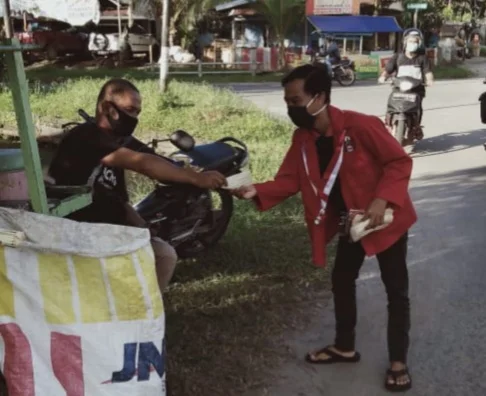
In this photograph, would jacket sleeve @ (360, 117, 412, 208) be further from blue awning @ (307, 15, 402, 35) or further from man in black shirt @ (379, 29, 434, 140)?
blue awning @ (307, 15, 402, 35)

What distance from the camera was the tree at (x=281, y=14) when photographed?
26375mm

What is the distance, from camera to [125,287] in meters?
2.57

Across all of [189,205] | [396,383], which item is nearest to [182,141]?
[189,205]

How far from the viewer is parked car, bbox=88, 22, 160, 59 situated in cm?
2806

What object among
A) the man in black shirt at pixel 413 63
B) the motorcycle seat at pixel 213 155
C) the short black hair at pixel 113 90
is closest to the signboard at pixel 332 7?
the man in black shirt at pixel 413 63

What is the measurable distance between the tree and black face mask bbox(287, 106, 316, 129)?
2376 centimetres

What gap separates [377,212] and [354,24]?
29522mm

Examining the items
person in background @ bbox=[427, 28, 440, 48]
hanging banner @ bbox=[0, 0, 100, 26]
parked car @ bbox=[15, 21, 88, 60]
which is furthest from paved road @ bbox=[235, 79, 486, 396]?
person in background @ bbox=[427, 28, 440, 48]

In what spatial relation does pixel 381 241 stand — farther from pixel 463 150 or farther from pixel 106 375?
pixel 463 150

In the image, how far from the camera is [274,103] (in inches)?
625

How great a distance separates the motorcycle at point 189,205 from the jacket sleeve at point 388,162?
197cm

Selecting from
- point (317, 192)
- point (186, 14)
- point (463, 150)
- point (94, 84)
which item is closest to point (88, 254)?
point (317, 192)

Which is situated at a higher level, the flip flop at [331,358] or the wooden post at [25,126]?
the wooden post at [25,126]

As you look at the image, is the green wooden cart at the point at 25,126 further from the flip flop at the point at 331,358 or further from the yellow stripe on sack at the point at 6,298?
the flip flop at the point at 331,358
